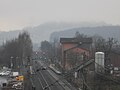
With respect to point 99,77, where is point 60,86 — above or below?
below

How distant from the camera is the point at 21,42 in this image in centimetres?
5247

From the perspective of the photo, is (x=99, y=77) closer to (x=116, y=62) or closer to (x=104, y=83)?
(x=104, y=83)

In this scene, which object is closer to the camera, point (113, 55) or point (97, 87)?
point (97, 87)

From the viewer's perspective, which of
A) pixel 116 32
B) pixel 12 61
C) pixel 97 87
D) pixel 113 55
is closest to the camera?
pixel 97 87

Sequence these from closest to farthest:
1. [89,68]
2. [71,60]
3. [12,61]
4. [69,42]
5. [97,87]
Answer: [97,87] < [89,68] < [71,60] < [12,61] < [69,42]

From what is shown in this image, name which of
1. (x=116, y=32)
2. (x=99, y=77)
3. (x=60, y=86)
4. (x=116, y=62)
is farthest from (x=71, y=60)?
(x=116, y=32)

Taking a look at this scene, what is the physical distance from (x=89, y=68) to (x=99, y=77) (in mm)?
5362

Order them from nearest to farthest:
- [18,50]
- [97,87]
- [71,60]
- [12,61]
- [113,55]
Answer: [97,87] → [113,55] → [71,60] → [12,61] → [18,50]

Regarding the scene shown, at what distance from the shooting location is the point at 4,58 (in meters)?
48.5

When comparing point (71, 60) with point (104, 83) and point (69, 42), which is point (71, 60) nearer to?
point (69, 42)

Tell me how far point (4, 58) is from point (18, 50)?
3.10 m

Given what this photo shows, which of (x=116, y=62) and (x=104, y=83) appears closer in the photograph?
(x=104, y=83)

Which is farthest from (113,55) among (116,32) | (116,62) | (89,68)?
(116,32)

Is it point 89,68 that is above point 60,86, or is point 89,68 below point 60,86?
above
